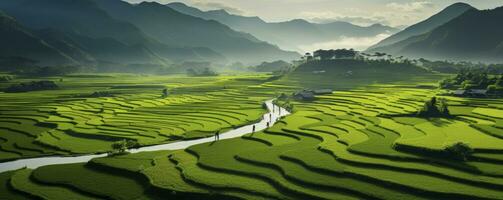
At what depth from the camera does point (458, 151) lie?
134ft

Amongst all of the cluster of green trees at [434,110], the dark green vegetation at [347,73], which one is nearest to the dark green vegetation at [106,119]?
the cluster of green trees at [434,110]

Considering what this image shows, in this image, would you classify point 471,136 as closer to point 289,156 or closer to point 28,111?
point 289,156

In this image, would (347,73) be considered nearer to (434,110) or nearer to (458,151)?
(434,110)

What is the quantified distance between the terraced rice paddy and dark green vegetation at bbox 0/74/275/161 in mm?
10743

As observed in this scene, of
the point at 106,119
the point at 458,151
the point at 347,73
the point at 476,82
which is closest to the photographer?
the point at 458,151

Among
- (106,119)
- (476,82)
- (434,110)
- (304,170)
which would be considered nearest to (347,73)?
(476,82)

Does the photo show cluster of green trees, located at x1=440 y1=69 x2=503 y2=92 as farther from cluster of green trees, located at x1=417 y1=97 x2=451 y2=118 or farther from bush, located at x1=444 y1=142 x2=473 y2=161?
bush, located at x1=444 y1=142 x2=473 y2=161

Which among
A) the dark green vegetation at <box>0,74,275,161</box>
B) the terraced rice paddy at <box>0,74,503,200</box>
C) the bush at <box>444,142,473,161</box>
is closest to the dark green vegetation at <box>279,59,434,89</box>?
the dark green vegetation at <box>0,74,275,161</box>

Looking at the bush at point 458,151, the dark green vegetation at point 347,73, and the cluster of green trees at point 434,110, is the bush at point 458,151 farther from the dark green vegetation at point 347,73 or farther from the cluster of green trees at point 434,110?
the dark green vegetation at point 347,73

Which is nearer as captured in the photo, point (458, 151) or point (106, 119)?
point (458, 151)

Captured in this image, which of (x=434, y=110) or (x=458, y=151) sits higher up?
(x=434, y=110)

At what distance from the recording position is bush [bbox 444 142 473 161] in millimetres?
40688

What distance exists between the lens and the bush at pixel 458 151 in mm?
40688

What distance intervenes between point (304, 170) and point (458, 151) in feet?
46.6
